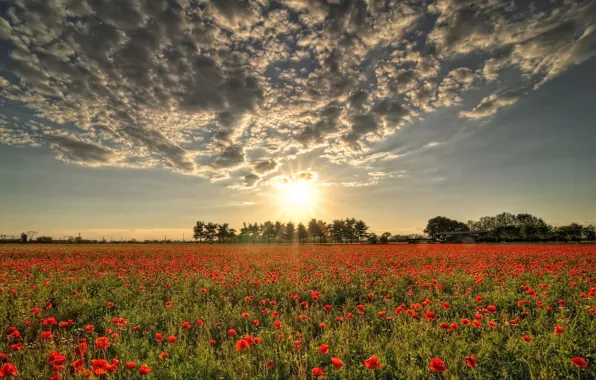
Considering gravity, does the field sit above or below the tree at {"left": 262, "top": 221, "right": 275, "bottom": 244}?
below

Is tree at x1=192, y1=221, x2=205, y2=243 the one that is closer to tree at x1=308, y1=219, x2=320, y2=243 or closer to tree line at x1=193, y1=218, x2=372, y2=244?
tree line at x1=193, y1=218, x2=372, y2=244

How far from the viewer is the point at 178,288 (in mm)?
9398

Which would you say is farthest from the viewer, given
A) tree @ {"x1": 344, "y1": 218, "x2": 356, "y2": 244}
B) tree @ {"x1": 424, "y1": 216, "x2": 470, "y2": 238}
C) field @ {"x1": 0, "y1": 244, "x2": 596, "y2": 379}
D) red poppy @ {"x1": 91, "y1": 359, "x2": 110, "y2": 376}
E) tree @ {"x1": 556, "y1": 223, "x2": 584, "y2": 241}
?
tree @ {"x1": 424, "y1": 216, "x2": 470, "y2": 238}

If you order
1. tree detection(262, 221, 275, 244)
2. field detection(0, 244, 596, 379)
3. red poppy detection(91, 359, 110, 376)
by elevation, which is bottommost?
field detection(0, 244, 596, 379)

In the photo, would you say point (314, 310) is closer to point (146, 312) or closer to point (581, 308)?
point (146, 312)

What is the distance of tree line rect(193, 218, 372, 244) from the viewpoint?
4050 inches

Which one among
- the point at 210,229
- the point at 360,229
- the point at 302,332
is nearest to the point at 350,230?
the point at 360,229

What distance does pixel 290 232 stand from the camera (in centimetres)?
10944

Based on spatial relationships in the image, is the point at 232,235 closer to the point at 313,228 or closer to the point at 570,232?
the point at 313,228

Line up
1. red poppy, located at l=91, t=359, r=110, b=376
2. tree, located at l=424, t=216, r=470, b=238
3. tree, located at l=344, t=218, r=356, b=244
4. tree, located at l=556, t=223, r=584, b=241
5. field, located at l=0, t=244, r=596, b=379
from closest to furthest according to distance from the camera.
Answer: red poppy, located at l=91, t=359, r=110, b=376 → field, located at l=0, t=244, r=596, b=379 → tree, located at l=556, t=223, r=584, b=241 → tree, located at l=344, t=218, r=356, b=244 → tree, located at l=424, t=216, r=470, b=238

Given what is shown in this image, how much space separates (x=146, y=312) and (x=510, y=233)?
86834 millimetres

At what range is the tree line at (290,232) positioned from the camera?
338ft

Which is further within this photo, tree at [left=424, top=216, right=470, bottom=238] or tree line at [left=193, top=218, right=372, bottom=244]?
tree at [left=424, top=216, right=470, bottom=238]

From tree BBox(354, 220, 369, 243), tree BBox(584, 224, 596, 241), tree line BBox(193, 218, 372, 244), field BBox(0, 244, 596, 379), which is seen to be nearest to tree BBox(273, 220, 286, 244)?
tree line BBox(193, 218, 372, 244)
